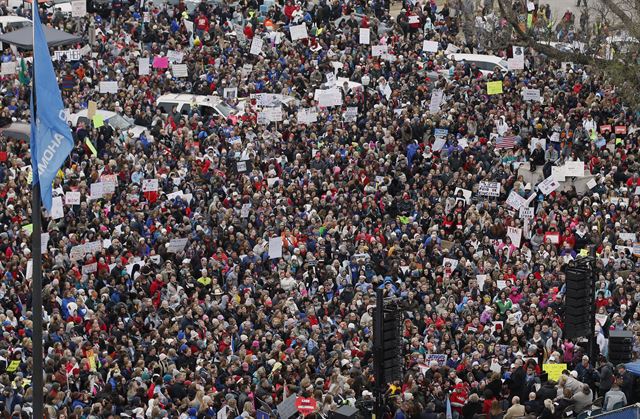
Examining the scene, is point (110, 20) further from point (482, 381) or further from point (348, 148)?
point (482, 381)

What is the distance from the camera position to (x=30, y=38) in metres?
39.8

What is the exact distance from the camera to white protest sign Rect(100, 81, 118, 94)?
4188 cm

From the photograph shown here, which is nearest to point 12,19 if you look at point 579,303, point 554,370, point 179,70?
point 179,70

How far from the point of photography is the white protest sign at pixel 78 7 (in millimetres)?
44719

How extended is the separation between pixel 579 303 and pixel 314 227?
9.52 meters

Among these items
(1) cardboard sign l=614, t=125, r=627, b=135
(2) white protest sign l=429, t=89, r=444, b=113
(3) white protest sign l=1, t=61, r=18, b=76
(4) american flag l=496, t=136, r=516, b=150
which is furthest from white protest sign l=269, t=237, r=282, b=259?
(3) white protest sign l=1, t=61, r=18, b=76

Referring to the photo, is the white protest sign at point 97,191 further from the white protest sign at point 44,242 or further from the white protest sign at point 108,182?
the white protest sign at point 44,242

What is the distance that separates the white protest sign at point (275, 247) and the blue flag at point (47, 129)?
14.0m

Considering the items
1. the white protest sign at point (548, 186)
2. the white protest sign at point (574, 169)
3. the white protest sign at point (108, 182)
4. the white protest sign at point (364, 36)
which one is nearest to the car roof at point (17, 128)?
the white protest sign at point (108, 182)

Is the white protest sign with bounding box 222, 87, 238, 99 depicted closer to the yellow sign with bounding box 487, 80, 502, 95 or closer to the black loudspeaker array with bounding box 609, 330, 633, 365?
the yellow sign with bounding box 487, 80, 502, 95

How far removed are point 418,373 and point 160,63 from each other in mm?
18880

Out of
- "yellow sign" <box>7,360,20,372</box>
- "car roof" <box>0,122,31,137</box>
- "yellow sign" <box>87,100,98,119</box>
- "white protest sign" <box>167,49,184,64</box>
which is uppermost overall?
"white protest sign" <box>167,49,184,64</box>

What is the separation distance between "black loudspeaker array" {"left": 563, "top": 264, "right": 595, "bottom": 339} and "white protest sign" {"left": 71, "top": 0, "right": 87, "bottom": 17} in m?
22.1

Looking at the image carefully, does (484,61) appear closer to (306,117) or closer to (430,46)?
(430,46)
